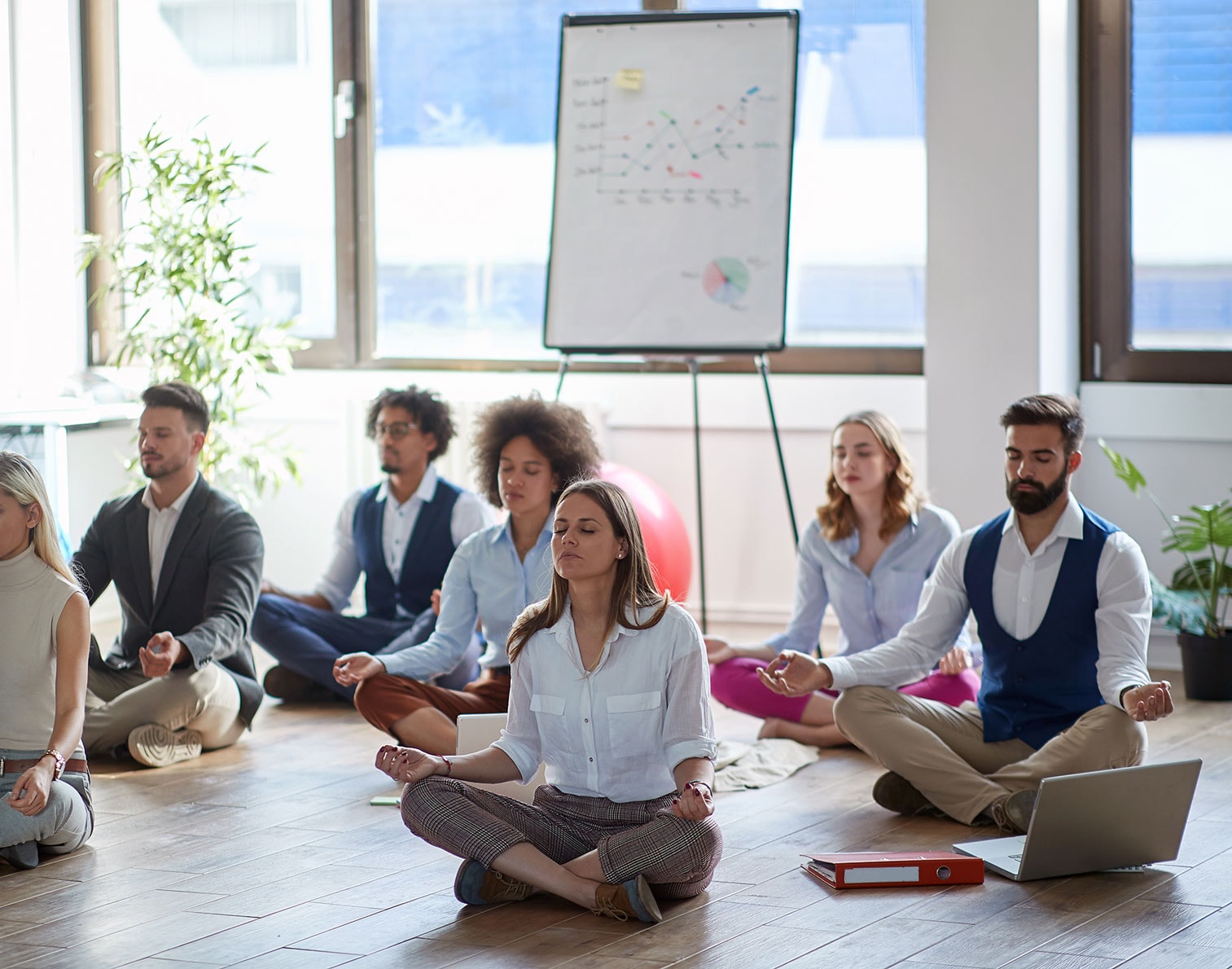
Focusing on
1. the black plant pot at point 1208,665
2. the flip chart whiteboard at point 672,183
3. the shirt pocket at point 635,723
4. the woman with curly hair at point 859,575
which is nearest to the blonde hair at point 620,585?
the shirt pocket at point 635,723

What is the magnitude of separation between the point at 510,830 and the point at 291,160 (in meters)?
4.20

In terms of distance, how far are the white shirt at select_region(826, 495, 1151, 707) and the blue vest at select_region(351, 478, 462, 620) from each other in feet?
4.88

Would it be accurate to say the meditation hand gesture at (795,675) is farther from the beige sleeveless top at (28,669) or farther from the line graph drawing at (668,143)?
the line graph drawing at (668,143)

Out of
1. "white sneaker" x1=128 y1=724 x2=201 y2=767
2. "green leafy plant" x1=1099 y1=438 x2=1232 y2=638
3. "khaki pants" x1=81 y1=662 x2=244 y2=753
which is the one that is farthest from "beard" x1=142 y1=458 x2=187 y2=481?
"green leafy plant" x1=1099 y1=438 x2=1232 y2=638

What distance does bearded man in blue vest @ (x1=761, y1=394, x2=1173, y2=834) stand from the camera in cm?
324

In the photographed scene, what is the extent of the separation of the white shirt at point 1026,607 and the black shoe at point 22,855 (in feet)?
5.30

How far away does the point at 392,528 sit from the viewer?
469 centimetres

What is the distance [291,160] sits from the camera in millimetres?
6398

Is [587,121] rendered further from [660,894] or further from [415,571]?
[660,894]

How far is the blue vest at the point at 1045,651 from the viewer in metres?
3.32

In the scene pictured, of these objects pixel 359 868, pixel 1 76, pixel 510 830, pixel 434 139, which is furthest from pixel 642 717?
pixel 1 76

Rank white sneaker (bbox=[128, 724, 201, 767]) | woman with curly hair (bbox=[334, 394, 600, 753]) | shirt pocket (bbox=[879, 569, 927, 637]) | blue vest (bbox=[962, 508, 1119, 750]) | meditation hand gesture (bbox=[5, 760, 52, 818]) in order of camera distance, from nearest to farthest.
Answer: meditation hand gesture (bbox=[5, 760, 52, 818]), blue vest (bbox=[962, 508, 1119, 750]), woman with curly hair (bbox=[334, 394, 600, 753]), white sneaker (bbox=[128, 724, 201, 767]), shirt pocket (bbox=[879, 569, 927, 637])

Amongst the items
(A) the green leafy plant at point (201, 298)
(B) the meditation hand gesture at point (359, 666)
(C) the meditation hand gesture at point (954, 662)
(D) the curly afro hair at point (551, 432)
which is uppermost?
(A) the green leafy plant at point (201, 298)

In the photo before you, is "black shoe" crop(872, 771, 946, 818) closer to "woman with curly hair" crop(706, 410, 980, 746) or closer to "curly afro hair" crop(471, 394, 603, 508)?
"woman with curly hair" crop(706, 410, 980, 746)
